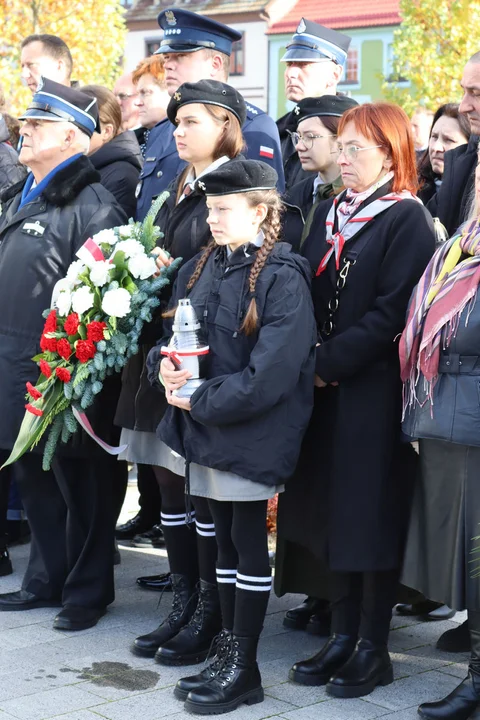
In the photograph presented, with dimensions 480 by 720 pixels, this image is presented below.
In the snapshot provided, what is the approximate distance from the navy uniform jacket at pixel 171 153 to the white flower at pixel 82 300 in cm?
91

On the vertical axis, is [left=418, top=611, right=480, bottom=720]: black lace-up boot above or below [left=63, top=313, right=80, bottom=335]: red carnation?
below

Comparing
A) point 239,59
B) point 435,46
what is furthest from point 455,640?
point 239,59

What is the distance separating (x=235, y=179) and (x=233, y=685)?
6.23ft

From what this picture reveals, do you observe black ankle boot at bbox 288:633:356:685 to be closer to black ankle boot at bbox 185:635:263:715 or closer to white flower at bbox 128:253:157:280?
black ankle boot at bbox 185:635:263:715

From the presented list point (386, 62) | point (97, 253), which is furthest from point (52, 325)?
point (386, 62)

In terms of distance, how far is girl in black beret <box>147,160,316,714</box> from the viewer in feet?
13.0

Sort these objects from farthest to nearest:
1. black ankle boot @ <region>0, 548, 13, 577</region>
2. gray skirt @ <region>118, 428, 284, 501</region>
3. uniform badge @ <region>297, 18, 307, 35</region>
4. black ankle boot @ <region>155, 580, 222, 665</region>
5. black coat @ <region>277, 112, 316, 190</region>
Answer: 1. uniform badge @ <region>297, 18, 307, 35</region>
2. black ankle boot @ <region>0, 548, 13, 577</region>
3. black coat @ <region>277, 112, 316, 190</region>
4. black ankle boot @ <region>155, 580, 222, 665</region>
5. gray skirt @ <region>118, 428, 284, 501</region>

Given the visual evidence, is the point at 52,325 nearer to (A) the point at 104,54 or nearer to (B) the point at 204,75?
(B) the point at 204,75

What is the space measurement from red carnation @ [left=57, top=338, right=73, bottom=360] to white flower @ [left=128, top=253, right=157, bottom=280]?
411 millimetres

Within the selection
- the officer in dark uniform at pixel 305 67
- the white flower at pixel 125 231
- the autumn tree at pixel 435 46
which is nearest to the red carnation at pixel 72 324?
the white flower at pixel 125 231

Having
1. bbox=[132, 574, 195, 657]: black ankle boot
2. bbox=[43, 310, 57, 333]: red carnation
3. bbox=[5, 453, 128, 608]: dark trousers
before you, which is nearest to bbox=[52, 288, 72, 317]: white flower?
bbox=[43, 310, 57, 333]: red carnation

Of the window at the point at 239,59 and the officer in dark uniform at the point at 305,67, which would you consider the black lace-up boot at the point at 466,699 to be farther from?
the window at the point at 239,59

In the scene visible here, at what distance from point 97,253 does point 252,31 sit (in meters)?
40.7

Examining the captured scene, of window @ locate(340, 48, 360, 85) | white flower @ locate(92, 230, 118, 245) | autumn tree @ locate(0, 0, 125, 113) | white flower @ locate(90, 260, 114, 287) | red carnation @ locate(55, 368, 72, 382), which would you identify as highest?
window @ locate(340, 48, 360, 85)
